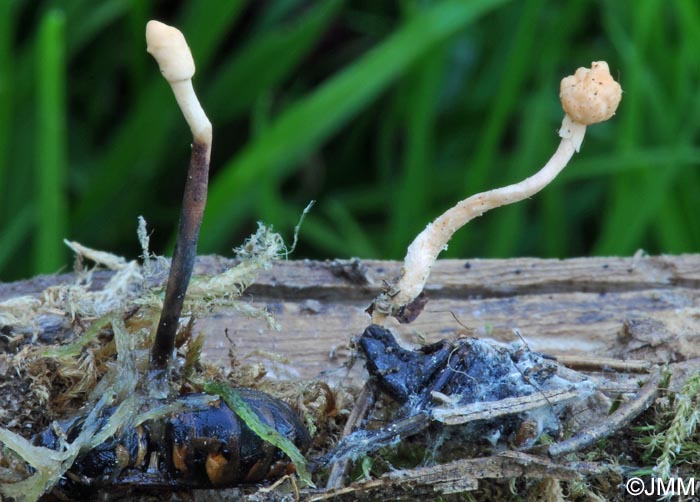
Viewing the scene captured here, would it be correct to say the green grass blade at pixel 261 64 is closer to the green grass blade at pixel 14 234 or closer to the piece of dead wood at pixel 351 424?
the green grass blade at pixel 14 234

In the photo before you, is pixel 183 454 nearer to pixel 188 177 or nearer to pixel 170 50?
pixel 188 177

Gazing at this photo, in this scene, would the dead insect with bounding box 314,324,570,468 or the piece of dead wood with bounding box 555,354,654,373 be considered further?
the piece of dead wood with bounding box 555,354,654,373

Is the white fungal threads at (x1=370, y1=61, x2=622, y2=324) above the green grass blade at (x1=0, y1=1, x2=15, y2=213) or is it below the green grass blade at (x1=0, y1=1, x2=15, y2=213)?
below

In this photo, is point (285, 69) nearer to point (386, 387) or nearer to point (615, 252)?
point (615, 252)

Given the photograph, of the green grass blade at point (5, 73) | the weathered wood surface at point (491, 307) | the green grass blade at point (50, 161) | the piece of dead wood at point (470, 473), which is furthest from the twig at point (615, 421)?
the green grass blade at point (5, 73)

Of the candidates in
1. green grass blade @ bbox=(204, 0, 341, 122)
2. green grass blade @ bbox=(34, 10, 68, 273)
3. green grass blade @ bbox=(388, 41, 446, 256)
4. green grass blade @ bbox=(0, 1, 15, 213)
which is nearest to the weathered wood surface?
green grass blade @ bbox=(34, 10, 68, 273)

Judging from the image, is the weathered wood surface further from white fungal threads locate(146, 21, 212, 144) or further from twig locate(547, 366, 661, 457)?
white fungal threads locate(146, 21, 212, 144)
